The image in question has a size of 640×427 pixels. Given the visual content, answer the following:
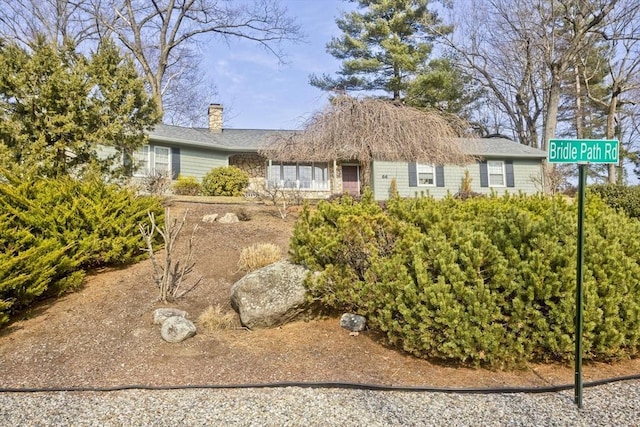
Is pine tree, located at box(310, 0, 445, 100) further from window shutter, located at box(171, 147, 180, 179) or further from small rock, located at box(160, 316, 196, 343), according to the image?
small rock, located at box(160, 316, 196, 343)

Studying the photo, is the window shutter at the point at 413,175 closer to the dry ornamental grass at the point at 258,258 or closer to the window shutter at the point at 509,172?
the window shutter at the point at 509,172

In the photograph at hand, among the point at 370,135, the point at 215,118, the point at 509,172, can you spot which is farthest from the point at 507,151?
the point at 215,118

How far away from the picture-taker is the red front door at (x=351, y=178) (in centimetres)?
1898

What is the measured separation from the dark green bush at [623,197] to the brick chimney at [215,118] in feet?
50.7

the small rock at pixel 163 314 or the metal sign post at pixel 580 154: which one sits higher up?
the metal sign post at pixel 580 154

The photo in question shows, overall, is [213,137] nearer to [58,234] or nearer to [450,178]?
[450,178]

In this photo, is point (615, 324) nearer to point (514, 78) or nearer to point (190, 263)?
point (190, 263)

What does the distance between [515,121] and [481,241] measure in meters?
26.7

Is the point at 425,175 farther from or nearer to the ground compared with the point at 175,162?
nearer to the ground

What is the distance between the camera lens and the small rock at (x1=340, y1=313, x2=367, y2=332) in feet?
14.3

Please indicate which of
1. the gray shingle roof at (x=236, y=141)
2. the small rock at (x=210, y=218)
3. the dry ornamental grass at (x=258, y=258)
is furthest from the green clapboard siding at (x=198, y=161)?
the dry ornamental grass at (x=258, y=258)

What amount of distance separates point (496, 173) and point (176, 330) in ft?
59.5

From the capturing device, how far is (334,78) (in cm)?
2327

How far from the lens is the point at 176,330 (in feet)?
13.7
